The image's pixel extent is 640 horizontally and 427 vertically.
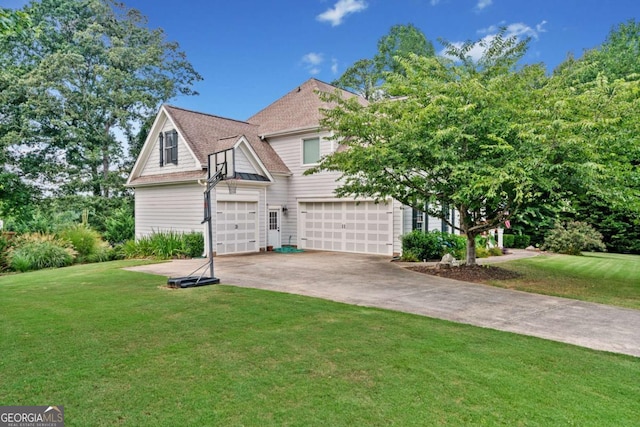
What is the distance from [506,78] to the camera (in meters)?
9.49

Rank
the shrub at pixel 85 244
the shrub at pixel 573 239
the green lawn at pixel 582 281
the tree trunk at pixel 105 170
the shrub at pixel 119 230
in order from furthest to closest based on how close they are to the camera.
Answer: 1. the tree trunk at pixel 105 170
2. the shrub at pixel 119 230
3. the shrub at pixel 573 239
4. the shrub at pixel 85 244
5. the green lawn at pixel 582 281

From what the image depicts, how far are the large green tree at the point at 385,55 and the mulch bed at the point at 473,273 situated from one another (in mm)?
22497

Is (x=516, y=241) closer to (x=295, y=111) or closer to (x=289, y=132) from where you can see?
(x=289, y=132)

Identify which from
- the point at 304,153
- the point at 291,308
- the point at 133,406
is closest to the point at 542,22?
the point at 304,153

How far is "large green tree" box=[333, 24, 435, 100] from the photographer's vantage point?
1246 inches

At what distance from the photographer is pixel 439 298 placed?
8.05m

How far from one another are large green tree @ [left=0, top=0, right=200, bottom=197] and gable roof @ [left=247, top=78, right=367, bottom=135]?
842cm

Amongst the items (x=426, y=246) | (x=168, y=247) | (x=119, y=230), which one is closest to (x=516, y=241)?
(x=426, y=246)

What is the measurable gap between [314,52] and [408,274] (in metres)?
22.4

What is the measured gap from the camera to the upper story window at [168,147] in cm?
1655

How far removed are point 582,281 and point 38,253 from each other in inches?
639

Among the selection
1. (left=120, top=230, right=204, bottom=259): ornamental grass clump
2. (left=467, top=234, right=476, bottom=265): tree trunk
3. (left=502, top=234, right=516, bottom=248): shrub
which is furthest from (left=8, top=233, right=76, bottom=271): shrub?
(left=502, top=234, right=516, bottom=248): shrub

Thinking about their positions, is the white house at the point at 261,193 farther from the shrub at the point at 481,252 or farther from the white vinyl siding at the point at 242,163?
the shrub at the point at 481,252

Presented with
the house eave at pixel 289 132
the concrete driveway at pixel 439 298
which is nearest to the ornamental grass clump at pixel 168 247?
the concrete driveway at pixel 439 298
